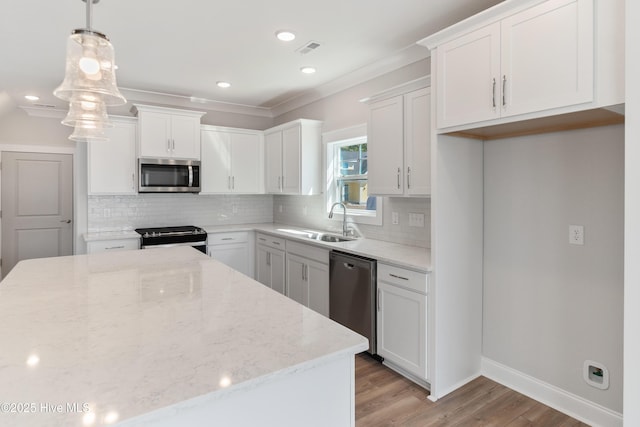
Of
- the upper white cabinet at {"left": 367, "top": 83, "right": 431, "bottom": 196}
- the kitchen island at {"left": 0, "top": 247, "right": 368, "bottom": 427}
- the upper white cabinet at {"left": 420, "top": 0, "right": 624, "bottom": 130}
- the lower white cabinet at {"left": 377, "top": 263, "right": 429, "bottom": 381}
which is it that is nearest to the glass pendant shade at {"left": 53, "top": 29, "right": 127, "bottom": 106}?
the kitchen island at {"left": 0, "top": 247, "right": 368, "bottom": 427}

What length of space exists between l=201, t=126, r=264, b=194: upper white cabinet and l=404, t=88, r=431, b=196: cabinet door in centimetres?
272

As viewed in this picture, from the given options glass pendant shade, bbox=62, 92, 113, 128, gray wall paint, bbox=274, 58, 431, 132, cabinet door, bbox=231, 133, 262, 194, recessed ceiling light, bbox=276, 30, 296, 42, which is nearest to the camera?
glass pendant shade, bbox=62, 92, 113, 128

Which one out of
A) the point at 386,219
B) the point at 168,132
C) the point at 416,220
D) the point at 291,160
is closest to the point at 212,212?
the point at 168,132

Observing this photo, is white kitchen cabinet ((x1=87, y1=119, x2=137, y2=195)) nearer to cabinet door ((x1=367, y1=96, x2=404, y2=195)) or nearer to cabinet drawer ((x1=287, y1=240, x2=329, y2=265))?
cabinet drawer ((x1=287, y1=240, x2=329, y2=265))

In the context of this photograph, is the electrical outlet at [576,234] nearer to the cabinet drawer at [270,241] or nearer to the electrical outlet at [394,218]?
the electrical outlet at [394,218]

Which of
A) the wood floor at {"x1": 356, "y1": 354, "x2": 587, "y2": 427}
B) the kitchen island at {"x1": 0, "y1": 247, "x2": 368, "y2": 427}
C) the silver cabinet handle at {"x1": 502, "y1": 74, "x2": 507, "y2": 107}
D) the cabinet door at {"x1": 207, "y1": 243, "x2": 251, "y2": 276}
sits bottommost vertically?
the wood floor at {"x1": 356, "y1": 354, "x2": 587, "y2": 427}

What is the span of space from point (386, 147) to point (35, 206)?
16.8 ft

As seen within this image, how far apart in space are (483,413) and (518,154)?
1711mm

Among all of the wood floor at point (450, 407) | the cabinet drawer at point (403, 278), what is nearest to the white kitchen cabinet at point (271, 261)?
the cabinet drawer at point (403, 278)

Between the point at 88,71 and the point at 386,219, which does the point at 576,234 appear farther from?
the point at 88,71

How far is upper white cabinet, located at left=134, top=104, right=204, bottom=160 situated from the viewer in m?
4.24

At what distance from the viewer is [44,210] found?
5293 millimetres

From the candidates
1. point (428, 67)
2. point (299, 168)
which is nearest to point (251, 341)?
point (428, 67)

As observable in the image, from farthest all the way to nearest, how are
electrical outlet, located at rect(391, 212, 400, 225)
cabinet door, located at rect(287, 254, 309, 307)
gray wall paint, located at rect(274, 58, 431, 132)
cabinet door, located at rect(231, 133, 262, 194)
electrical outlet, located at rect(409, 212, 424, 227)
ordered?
1. cabinet door, located at rect(231, 133, 262, 194)
2. cabinet door, located at rect(287, 254, 309, 307)
3. electrical outlet, located at rect(391, 212, 400, 225)
4. gray wall paint, located at rect(274, 58, 431, 132)
5. electrical outlet, located at rect(409, 212, 424, 227)
